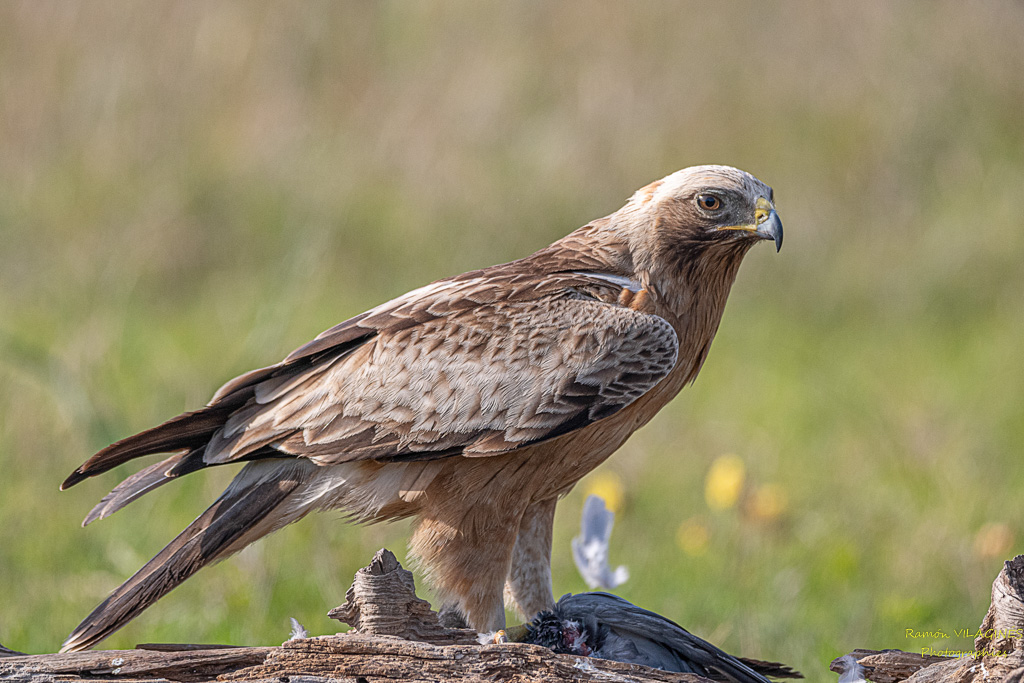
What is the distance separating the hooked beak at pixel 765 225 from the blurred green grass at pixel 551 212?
2.56 m

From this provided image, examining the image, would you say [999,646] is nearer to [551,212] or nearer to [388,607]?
[388,607]

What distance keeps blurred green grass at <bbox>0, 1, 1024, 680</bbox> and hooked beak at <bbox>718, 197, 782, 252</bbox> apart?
2564 millimetres

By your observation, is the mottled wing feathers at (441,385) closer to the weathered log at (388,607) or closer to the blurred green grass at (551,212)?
the weathered log at (388,607)

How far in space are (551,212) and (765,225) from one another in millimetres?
5832

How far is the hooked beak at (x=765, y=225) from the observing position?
13.5 ft

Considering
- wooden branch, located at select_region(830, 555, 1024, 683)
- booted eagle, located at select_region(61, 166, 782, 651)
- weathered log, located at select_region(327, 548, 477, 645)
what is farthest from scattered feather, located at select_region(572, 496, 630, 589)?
wooden branch, located at select_region(830, 555, 1024, 683)

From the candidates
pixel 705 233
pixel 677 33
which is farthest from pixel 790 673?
pixel 677 33

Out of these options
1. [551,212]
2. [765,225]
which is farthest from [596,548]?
[551,212]

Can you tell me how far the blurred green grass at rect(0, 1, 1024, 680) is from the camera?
7031 millimetres

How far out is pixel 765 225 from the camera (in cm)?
414

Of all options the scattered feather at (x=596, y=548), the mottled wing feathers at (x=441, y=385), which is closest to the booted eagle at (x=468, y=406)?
the mottled wing feathers at (x=441, y=385)

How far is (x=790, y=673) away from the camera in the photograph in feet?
12.8

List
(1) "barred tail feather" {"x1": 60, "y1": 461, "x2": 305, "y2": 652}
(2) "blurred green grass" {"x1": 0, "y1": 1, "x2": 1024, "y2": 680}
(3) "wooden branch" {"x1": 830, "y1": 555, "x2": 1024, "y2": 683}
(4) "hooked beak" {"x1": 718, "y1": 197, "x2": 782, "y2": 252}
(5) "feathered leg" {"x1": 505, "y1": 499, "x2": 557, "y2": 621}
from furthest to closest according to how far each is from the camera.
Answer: (2) "blurred green grass" {"x1": 0, "y1": 1, "x2": 1024, "y2": 680}
(5) "feathered leg" {"x1": 505, "y1": 499, "x2": 557, "y2": 621}
(4) "hooked beak" {"x1": 718, "y1": 197, "x2": 782, "y2": 252}
(1) "barred tail feather" {"x1": 60, "y1": 461, "x2": 305, "y2": 652}
(3) "wooden branch" {"x1": 830, "y1": 555, "x2": 1024, "y2": 683}

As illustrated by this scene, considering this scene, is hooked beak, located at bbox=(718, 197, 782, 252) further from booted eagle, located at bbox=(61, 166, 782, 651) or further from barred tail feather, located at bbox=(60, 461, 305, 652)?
barred tail feather, located at bbox=(60, 461, 305, 652)
